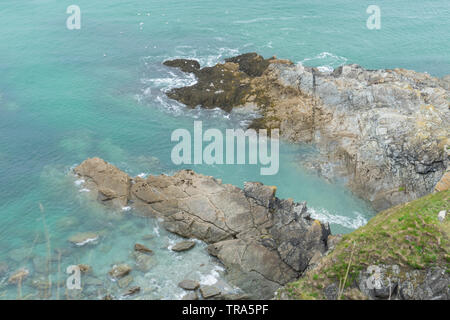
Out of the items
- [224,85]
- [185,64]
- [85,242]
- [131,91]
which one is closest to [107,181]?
[85,242]

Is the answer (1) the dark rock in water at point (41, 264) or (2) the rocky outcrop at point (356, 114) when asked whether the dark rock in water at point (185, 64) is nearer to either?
(2) the rocky outcrop at point (356, 114)

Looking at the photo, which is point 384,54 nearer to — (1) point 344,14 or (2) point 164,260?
(1) point 344,14

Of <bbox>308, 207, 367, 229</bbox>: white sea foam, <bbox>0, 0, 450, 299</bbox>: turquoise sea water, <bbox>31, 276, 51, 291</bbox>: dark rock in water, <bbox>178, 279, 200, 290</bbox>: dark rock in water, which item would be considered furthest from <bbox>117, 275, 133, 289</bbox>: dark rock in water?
<bbox>308, 207, 367, 229</bbox>: white sea foam

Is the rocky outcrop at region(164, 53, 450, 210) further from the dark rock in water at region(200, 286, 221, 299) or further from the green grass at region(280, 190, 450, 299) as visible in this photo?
the dark rock in water at region(200, 286, 221, 299)

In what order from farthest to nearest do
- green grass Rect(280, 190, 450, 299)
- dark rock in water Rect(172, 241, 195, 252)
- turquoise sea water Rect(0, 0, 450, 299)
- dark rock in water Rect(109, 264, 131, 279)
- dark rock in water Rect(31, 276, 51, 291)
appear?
turquoise sea water Rect(0, 0, 450, 299), dark rock in water Rect(172, 241, 195, 252), dark rock in water Rect(109, 264, 131, 279), dark rock in water Rect(31, 276, 51, 291), green grass Rect(280, 190, 450, 299)

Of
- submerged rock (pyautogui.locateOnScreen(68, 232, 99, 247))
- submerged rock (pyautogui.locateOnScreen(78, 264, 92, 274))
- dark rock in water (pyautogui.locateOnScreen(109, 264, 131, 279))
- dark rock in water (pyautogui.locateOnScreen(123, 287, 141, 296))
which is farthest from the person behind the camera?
submerged rock (pyautogui.locateOnScreen(68, 232, 99, 247))

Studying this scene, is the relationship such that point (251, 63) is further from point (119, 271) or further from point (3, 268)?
point (3, 268)
